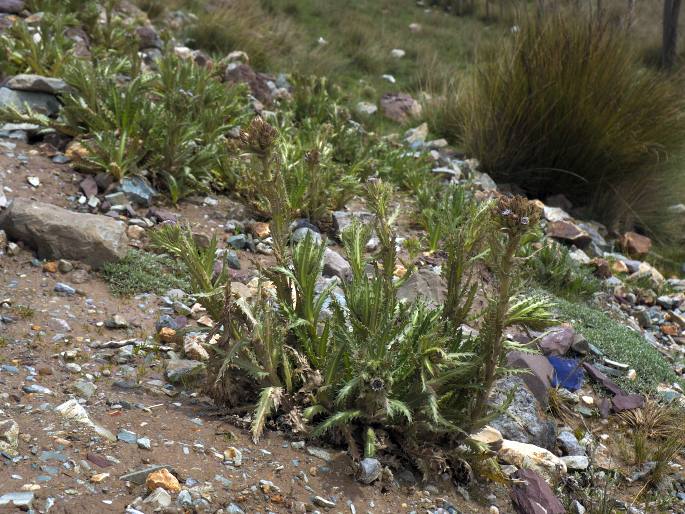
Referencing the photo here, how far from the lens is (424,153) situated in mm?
6270

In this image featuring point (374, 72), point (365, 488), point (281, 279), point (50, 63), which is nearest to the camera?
point (365, 488)

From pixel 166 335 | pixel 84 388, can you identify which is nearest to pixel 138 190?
pixel 166 335

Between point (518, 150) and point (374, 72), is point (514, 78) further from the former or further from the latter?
point (374, 72)

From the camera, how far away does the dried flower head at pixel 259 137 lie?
94.6 inches

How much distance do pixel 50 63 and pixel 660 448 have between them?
464 centimetres

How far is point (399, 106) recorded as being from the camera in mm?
8531

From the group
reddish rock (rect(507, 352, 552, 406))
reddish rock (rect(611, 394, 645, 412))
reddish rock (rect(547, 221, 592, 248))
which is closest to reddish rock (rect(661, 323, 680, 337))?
reddish rock (rect(547, 221, 592, 248))

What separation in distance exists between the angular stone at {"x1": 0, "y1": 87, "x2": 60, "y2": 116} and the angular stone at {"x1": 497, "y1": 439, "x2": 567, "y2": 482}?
142 inches

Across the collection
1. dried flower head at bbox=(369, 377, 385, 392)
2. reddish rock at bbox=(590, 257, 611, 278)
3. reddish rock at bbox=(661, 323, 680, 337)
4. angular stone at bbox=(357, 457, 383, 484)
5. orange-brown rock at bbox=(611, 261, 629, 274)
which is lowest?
reddish rock at bbox=(661, 323, 680, 337)

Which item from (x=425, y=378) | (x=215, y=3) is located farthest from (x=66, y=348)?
(x=215, y=3)

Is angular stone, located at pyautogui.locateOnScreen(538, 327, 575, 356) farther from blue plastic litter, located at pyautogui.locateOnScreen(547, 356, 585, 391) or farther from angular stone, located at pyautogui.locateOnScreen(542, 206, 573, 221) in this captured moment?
angular stone, located at pyautogui.locateOnScreen(542, 206, 573, 221)

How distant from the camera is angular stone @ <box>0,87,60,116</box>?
188 inches

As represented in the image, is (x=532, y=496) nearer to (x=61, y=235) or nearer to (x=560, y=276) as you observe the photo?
(x=560, y=276)

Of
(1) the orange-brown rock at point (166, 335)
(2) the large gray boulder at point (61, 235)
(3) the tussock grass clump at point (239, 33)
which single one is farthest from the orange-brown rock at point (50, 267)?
(3) the tussock grass clump at point (239, 33)
